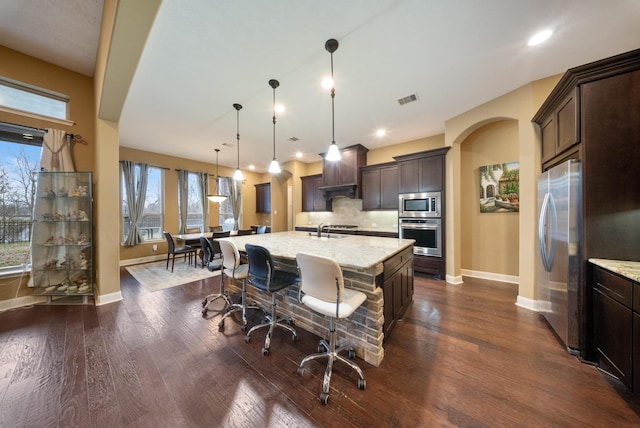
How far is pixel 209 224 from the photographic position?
6.82 m

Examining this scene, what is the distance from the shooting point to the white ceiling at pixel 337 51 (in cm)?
183

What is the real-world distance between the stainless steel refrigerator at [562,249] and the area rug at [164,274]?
5.27 m

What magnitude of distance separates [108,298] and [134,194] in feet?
10.9

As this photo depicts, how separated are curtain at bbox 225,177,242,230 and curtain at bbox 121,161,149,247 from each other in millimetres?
2285

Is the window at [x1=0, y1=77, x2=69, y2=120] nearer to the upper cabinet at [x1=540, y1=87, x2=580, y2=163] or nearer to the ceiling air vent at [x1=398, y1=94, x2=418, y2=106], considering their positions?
the ceiling air vent at [x1=398, y1=94, x2=418, y2=106]

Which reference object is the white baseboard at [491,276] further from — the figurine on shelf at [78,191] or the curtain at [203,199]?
the curtain at [203,199]

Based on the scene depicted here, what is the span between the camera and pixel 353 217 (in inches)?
232

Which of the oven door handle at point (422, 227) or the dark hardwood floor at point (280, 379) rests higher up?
the oven door handle at point (422, 227)

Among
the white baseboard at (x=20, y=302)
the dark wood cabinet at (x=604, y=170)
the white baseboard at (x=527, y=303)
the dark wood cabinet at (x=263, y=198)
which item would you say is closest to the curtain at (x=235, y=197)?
the dark wood cabinet at (x=263, y=198)

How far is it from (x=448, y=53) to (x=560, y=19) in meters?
0.86

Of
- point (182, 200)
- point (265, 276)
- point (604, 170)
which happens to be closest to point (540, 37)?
point (604, 170)

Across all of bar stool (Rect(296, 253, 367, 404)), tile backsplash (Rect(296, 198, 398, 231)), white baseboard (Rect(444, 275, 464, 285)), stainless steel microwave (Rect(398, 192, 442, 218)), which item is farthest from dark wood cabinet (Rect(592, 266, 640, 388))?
tile backsplash (Rect(296, 198, 398, 231))

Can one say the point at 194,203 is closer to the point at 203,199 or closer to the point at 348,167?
the point at 203,199

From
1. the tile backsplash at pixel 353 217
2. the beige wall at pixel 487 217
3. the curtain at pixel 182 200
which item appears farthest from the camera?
the curtain at pixel 182 200
